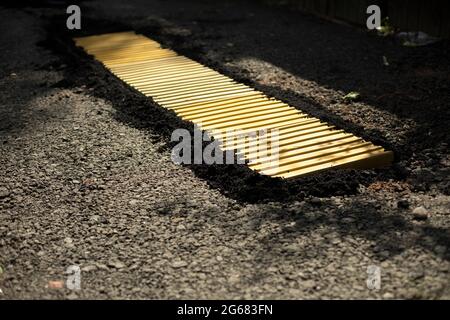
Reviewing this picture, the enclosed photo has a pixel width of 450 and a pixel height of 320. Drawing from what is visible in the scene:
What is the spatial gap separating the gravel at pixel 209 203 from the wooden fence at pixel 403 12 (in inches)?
57.1

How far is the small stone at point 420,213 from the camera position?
12.3ft

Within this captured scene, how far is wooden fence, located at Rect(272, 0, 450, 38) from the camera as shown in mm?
8695

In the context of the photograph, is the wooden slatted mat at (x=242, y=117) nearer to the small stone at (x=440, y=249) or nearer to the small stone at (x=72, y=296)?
the small stone at (x=440, y=249)

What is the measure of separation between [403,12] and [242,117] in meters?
5.28

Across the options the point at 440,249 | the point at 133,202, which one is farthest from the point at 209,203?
the point at 440,249

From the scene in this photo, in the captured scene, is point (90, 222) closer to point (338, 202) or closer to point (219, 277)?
point (219, 277)

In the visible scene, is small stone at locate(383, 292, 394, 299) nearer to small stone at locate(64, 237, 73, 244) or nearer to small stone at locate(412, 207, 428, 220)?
small stone at locate(412, 207, 428, 220)

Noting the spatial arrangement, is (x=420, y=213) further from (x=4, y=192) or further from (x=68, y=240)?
(x=4, y=192)

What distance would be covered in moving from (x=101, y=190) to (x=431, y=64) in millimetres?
5637

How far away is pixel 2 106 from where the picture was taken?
21.6 ft

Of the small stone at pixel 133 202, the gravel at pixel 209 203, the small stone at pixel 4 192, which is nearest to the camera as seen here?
the gravel at pixel 209 203

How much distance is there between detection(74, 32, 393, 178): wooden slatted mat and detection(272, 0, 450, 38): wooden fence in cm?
413

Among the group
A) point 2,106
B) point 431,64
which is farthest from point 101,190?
point 431,64

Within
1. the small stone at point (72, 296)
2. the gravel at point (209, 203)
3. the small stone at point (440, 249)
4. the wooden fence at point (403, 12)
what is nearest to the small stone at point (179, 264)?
the gravel at point (209, 203)
